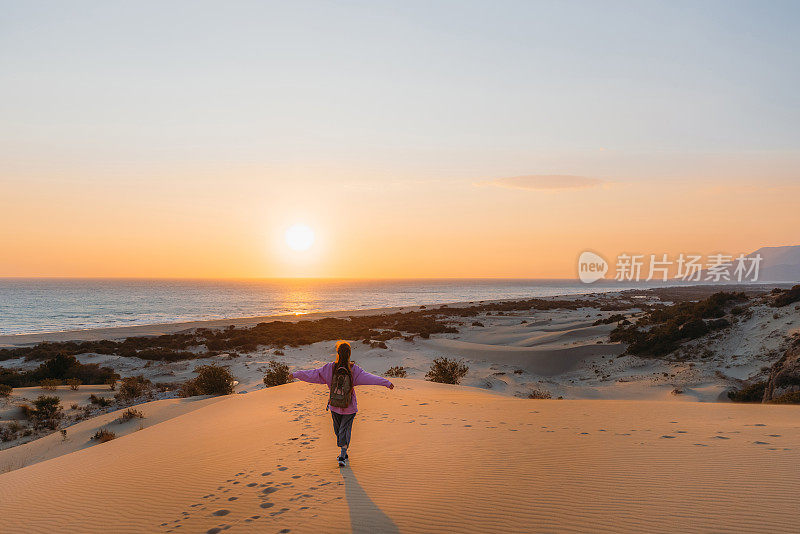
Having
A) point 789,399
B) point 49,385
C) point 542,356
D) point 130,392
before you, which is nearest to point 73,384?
point 49,385

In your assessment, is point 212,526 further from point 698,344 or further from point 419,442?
point 698,344

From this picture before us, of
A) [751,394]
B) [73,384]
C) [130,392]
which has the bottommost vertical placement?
[73,384]

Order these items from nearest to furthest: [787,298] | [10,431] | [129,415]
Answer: [10,431] → [129,415] → [787,298]

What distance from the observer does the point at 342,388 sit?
21.0 feet

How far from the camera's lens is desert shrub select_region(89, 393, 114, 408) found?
16.0m

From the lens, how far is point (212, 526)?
15.6 feet

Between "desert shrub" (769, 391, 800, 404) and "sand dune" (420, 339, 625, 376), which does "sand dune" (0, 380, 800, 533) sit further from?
"sand dune" (420, 339, 625, 376)

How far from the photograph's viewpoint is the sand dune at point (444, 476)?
179 inches

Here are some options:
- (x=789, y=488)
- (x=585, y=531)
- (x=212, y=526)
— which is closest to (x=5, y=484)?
(x=212, y=526)

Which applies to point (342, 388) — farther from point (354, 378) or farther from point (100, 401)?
point (100, 401)

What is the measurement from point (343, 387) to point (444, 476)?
183 centimetres

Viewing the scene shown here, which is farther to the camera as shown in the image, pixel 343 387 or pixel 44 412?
pixel 44 412

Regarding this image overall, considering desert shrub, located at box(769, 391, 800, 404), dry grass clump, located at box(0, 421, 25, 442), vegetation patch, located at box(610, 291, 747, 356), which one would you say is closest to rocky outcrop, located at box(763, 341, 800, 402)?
desert shrub, located at box(769, 391, 800, 404)

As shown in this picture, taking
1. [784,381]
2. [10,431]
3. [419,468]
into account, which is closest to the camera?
[419,468]
